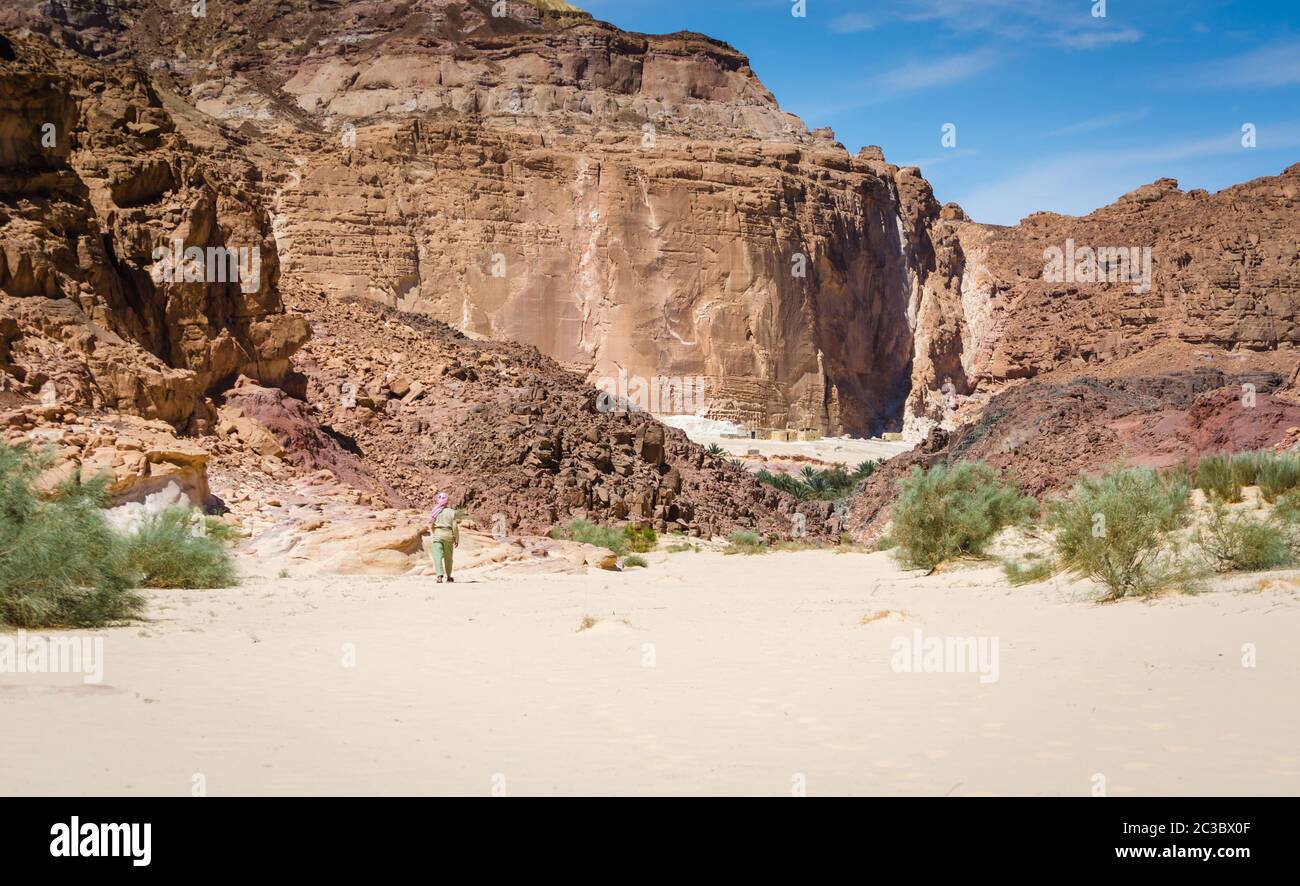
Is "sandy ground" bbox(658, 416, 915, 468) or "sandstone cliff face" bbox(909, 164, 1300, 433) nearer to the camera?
"sandy ground" bbox(658, 416, 915, 468)

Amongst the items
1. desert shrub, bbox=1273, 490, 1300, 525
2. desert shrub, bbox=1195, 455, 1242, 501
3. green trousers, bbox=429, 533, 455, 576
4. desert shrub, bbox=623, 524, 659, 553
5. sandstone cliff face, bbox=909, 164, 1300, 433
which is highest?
sandstone cliff face, bbox=909, 164, 1300, 433

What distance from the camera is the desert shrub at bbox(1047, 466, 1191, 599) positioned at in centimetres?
1183

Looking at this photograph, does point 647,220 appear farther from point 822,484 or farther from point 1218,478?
point 1218,478

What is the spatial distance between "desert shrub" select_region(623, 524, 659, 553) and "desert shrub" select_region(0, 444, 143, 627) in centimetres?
1371

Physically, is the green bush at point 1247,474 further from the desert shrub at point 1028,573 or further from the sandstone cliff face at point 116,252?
the sandstone cliff face at point 116,252

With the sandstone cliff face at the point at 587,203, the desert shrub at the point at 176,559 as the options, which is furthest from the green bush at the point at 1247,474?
the sandstone cliff face at the point at 587,203

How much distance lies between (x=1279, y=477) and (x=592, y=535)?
449 inches

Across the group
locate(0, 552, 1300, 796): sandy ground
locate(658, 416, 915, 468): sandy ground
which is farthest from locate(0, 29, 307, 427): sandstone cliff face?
locate(658, 416, 915, 468): sandy ground

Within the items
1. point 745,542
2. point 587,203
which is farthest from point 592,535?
point 587,203

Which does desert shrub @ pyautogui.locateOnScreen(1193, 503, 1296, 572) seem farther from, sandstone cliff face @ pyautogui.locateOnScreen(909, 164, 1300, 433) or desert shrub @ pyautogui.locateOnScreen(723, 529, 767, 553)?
sandstone cliff face @ pyautogui.locateOnScreen(909, 164, 1300, 433)

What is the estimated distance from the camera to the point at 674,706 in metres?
6.91

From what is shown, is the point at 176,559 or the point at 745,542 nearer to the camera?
the point at 176,559

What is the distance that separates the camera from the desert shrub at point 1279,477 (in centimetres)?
1725
